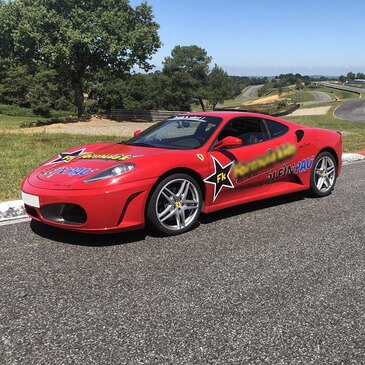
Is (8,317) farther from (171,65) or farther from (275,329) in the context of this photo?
(171,65)

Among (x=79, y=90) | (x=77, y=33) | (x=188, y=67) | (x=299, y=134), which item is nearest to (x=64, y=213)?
(x=299, y=134)

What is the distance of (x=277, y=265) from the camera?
12.3 feet

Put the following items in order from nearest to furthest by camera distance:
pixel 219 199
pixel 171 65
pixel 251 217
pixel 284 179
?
pixel 219 199 → pixel 251 217 → pixel 284 179 → pixel 171 65

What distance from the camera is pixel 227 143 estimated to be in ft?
15.8

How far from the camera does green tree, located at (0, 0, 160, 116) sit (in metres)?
27.4

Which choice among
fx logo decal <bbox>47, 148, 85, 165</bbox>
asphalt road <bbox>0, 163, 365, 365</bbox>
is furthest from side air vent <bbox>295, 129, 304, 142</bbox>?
fx logo decal <bbox>47, 148, 85, 165</bbox>

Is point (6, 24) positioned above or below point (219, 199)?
above

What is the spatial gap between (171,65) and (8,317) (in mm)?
89522

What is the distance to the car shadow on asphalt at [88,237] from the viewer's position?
4293 millimetres

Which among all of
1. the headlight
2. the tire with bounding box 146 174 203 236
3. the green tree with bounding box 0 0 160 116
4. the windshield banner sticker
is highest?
the green tree with bounding box 0 0 160 116

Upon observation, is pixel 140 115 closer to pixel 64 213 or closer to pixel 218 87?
pixel 64 213

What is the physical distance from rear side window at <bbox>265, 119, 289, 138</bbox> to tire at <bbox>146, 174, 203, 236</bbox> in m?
1.58

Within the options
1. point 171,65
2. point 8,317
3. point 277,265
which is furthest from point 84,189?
point 171,65

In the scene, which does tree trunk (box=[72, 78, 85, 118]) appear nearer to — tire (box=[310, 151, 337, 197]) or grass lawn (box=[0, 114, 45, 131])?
grass lawn (box=[0, 114, 45, 131])
